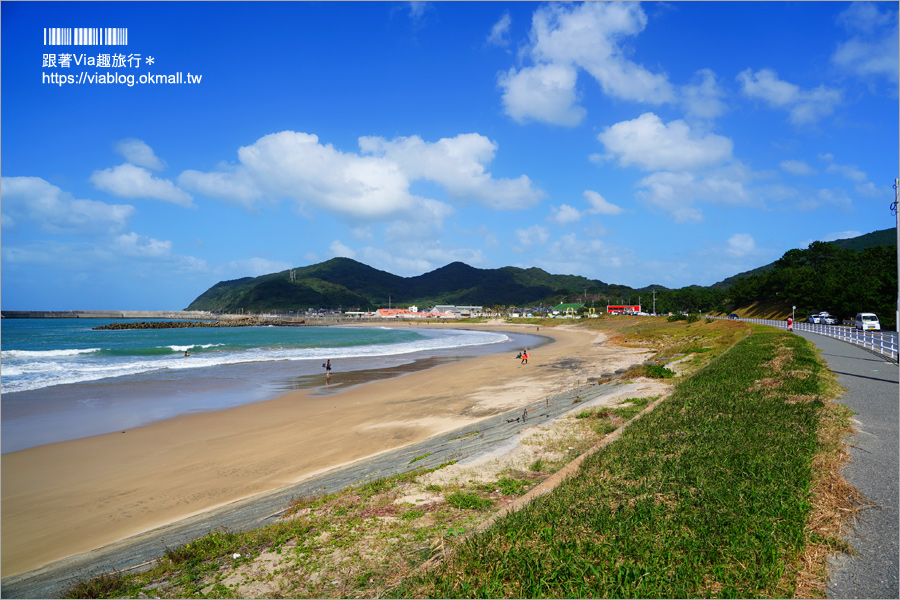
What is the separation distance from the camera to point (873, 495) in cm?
545

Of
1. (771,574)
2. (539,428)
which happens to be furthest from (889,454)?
(539,428)

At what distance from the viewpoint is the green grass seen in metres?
3.80

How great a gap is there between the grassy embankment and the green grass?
0.05ft

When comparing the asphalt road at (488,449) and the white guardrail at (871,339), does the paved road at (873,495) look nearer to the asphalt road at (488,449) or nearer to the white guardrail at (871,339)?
the asphalt road at (488,449)

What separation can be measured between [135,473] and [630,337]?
53.0 m

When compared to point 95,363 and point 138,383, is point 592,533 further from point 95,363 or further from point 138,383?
point 95,363

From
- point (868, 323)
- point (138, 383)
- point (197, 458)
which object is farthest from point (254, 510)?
point (868, 323)

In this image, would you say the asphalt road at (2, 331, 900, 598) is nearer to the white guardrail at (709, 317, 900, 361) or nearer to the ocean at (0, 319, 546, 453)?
the white guardrail at (709, 317, 900, 361)

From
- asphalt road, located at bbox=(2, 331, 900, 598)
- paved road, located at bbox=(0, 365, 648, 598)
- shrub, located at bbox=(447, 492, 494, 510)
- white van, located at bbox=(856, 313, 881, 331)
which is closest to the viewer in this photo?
asphalt road, located at bbox=(2, 331, 900, 598)

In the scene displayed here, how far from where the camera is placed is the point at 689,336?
46.0 metres

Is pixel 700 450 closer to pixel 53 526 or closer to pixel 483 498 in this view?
pixel 483 498

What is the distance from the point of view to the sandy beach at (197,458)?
29.9ft

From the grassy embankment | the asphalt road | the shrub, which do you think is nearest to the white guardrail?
the asphalt road

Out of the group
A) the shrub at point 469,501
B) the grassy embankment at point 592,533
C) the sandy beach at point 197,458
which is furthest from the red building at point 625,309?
the shrub at point 469,501
